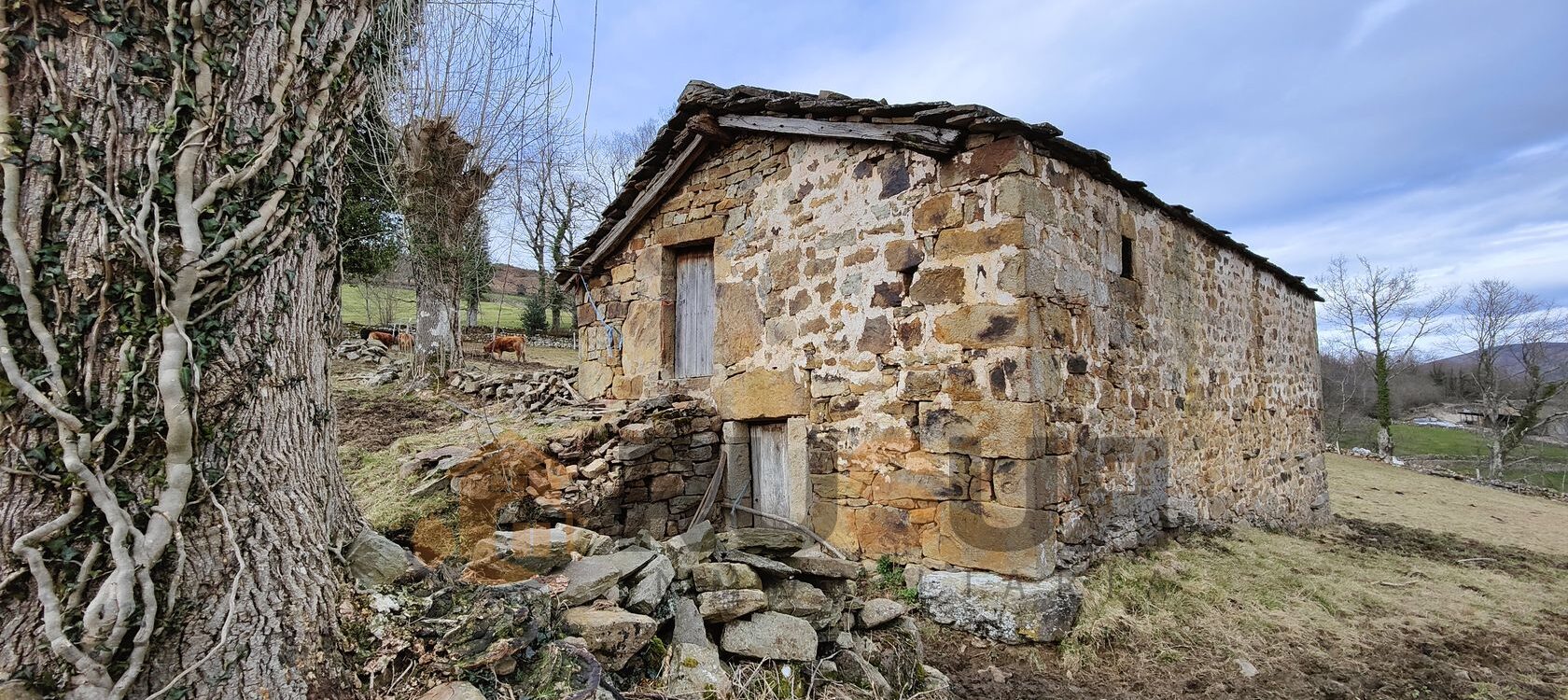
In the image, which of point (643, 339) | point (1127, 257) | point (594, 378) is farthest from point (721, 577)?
point (594, 378)

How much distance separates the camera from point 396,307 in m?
20.8

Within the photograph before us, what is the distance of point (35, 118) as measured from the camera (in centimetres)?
187

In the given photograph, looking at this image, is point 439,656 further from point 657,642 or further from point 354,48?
point 354,48

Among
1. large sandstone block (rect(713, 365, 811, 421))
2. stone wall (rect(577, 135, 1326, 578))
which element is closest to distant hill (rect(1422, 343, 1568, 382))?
stone wall (rect(577, 135, 1326, 578))

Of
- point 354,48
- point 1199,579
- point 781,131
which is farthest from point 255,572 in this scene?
point 1199,579

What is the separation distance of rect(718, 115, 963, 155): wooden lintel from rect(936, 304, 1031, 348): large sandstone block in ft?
3.79

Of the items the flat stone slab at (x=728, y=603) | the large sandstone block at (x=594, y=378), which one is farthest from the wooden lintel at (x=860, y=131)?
the flat stone slab at (x=728, y=603)

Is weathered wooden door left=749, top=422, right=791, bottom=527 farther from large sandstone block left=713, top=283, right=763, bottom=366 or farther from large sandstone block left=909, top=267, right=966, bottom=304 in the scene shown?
large sandstone block left=909, top=267, right=966, bottom=304

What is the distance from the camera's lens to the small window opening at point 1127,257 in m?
6.14

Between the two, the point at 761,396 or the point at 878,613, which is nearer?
the point at 878,613

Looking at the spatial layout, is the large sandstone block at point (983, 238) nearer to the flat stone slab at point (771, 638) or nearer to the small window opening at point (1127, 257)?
the small window opening at point (1127, 257)

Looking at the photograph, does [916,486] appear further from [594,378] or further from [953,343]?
[594,378]

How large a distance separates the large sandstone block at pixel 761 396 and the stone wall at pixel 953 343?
0.02m

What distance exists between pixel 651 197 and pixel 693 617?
15.8 ft
